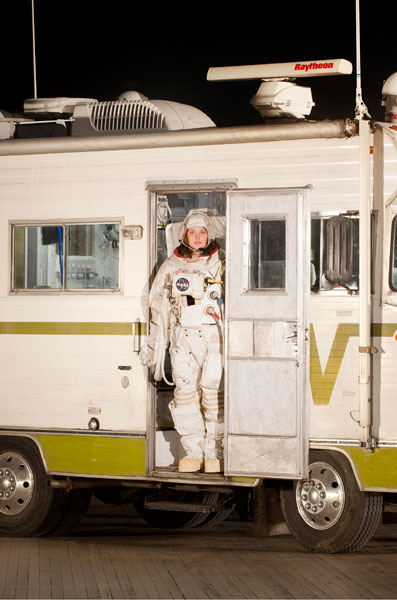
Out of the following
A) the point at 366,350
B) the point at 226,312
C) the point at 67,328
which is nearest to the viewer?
the point at 366,350

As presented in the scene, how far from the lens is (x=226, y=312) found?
32.2 feet

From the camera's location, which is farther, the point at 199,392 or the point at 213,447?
the point at 199,392

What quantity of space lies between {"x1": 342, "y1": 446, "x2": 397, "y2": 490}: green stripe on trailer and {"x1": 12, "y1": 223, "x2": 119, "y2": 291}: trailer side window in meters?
2.53

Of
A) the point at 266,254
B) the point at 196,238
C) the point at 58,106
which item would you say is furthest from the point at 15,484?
the point at 58,106

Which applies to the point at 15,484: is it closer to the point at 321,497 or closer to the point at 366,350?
the point at 321,497

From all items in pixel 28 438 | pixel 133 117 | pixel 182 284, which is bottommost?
pixel 28 438

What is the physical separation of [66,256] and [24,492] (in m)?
2.14

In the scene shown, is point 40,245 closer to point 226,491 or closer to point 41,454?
point 41,454

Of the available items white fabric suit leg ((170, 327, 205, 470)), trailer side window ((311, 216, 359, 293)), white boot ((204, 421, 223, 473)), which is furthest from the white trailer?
white fabric suit leg ((170, 327, 205, 470))

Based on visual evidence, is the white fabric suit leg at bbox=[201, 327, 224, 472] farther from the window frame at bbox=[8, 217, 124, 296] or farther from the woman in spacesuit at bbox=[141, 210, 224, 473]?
the window frame at bbox=[8, 217, 124, 296]

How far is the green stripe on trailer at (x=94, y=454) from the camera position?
1021 cm

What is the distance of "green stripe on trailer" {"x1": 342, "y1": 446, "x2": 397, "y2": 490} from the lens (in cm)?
938

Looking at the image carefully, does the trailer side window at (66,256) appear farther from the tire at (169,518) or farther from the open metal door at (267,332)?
the tire at (169,518)

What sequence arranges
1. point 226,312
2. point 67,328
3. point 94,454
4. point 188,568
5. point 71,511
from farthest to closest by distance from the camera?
point 71,511 < point 67,328 < point 94,454 < point 226,312 < point 188,568
